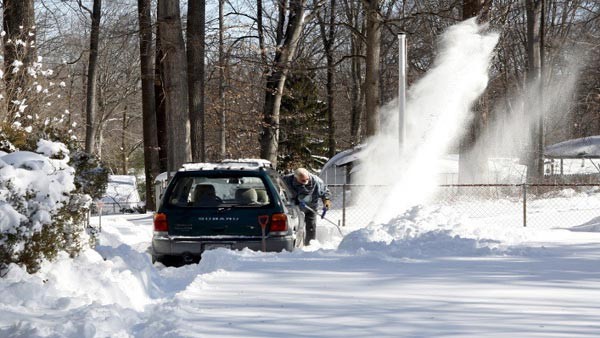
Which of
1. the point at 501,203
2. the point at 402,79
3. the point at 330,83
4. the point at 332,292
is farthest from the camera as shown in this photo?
the point at 330,83

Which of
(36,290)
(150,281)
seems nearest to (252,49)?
(150,281)

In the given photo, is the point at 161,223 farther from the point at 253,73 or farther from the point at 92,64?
the point at 92,64

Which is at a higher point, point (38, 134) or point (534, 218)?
point (38, 134)

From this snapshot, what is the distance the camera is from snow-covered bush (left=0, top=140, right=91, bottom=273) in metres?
6.82

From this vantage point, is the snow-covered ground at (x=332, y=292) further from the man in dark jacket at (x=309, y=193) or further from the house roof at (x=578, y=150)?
the house roof at (x=578, y=150)

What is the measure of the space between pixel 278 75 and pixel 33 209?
1904cm

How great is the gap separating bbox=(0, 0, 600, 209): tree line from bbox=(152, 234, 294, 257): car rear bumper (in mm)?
2474

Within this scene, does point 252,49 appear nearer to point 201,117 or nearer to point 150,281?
point 201,117

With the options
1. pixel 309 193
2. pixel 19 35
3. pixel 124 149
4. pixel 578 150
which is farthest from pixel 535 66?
pixel 124 149

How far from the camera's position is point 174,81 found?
19016mm

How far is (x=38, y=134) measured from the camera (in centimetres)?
1026

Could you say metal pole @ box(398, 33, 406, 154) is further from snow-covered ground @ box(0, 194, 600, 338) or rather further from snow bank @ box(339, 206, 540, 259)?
snow-covered ground @ box(0, 194, 600, 338)

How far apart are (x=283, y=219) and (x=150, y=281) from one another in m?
2.49

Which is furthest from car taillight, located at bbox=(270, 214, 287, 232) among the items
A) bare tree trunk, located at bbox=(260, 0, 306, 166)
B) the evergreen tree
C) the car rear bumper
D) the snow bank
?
the evergreen tree
